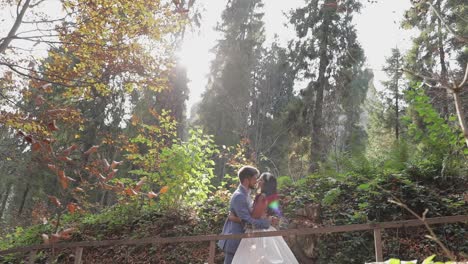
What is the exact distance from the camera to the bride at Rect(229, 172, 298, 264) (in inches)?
163

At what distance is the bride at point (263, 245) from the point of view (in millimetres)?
4148

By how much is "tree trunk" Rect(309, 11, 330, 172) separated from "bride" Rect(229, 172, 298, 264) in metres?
10.9

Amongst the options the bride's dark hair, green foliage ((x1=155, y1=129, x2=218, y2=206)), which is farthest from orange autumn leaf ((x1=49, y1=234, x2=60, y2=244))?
green foliage ((x1=155, y1=129, x2=218, y2=206))

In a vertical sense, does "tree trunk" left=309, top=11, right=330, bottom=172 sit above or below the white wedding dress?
above

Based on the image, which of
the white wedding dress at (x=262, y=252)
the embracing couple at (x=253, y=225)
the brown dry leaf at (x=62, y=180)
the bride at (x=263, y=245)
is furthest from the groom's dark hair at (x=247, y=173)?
the brown dry leaf at (x=62, y=180)

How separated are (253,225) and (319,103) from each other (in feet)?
41.2

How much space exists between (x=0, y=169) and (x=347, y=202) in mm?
22728

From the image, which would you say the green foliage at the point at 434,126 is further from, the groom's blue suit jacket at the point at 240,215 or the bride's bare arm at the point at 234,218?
the bride's bare arm at the point at 234,218

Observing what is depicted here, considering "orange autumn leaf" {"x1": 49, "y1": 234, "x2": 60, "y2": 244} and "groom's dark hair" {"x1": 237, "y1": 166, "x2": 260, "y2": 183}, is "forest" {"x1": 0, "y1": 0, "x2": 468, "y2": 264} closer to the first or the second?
"orange autumn leaf" {"x1": 49, "y1": 234, "x2": 60, "y2": 244}

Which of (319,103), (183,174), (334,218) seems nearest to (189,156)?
(183,174)

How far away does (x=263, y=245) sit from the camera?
421 centimetres

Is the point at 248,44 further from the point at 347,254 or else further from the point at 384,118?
the point at 347,254

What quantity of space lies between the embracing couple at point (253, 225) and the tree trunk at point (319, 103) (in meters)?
10.9

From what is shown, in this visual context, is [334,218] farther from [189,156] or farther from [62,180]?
[62,180]
